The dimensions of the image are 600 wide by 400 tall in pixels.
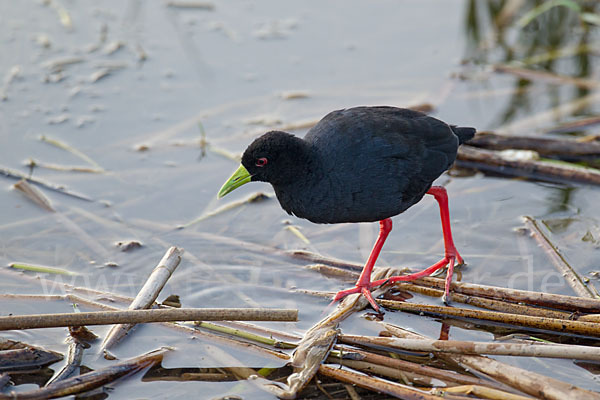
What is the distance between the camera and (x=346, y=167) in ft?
15.1

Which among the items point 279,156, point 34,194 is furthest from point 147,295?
point 34,194

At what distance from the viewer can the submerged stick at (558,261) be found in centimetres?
473

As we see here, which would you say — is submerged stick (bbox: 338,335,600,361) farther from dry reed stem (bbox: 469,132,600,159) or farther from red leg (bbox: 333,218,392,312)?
dry reed stem (bbox: 469,132,600,159)

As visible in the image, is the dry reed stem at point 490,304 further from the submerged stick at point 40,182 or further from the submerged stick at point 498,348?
the submerged stick at point 40,182

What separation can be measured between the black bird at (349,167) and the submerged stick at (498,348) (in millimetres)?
665

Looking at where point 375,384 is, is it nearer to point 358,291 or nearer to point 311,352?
point 311,352

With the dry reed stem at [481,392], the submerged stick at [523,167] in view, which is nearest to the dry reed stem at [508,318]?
the dry reed stem at [481,392]

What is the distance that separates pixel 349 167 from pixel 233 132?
8.65 feet

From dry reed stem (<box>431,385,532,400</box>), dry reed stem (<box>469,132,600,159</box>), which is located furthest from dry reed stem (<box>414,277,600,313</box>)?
dry reed stem (<box>469,132,600,159</box>)

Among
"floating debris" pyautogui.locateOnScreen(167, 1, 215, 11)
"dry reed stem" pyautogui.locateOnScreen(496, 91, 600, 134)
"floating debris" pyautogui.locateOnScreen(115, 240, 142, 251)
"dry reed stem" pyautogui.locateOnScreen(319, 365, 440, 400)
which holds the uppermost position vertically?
"floating debris" pyautogui.locateOnScreen(167, 1, 215, 11)

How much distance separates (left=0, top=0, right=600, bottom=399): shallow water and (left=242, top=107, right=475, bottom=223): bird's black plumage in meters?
Answer: 0.71

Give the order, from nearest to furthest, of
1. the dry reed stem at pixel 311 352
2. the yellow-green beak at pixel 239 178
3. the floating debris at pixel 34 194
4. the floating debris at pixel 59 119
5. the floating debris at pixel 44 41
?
the dry reed stem at pixel 311 352
the yellow-green beak at pixel 239 178
the floating debris at pixel 34 194
the floating debris at pixel 59 119
the floating debris at pixel 44 41

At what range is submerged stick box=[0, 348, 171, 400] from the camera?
→ 3.78 meters

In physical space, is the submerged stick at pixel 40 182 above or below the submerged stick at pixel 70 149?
below
